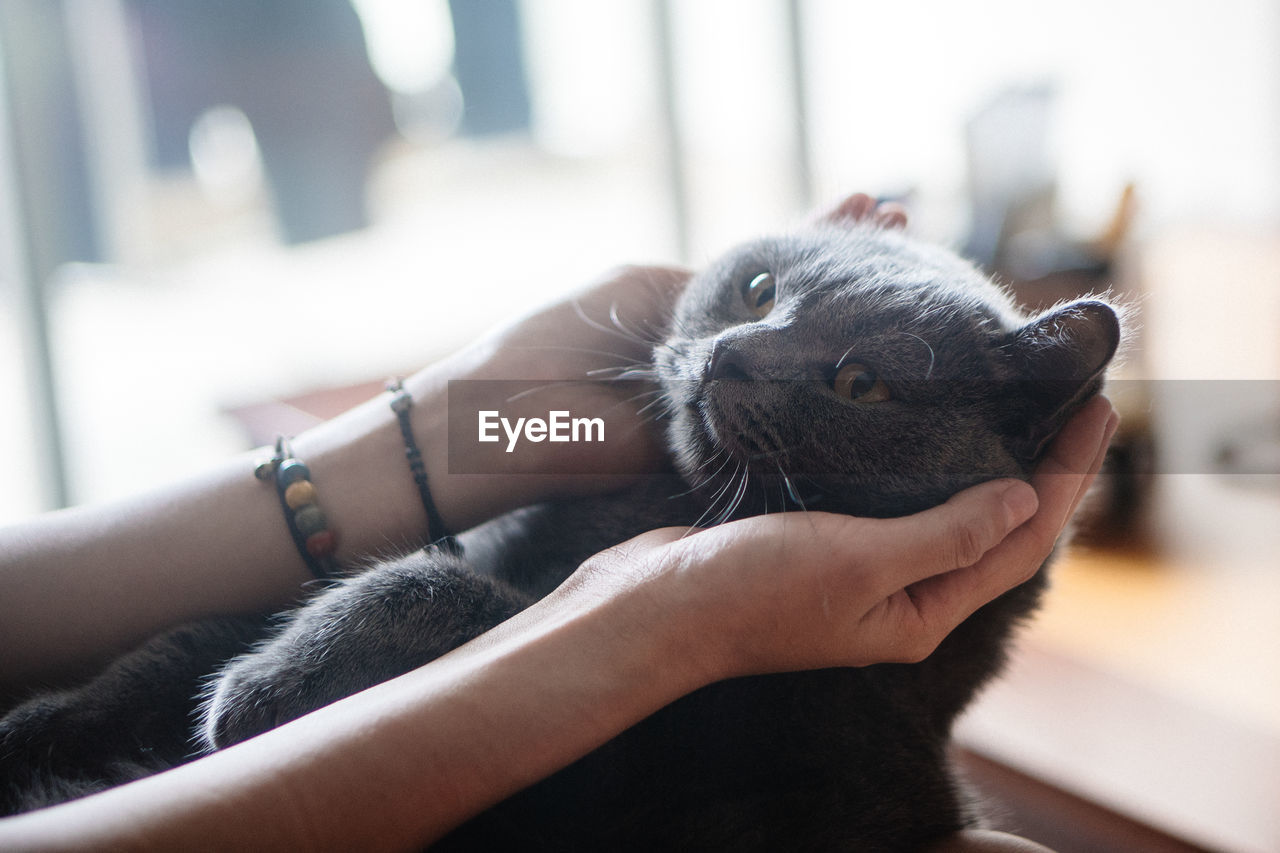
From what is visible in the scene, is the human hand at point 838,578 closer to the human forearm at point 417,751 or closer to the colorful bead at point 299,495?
the human forearm at point 417,751

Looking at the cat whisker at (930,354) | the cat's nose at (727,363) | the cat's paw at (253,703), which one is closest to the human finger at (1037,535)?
the cat whisker at (930,354)

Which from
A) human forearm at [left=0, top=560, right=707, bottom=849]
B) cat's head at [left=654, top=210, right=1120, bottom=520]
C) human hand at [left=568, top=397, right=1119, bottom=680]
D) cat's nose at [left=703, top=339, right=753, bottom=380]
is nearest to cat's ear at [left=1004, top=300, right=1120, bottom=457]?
cat's head at [left=654, top=210, right=1120, bottom=520]

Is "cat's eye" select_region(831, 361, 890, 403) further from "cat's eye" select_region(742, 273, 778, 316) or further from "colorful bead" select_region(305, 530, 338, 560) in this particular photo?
"colorful bead" select_region(305, 530, 338, 560)

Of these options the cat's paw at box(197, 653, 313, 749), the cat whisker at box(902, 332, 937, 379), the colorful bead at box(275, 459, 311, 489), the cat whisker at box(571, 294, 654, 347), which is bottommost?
the cat's paw at box(197, 653, 313, 749)

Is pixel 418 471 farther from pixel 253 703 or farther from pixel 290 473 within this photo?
pixel 253 703

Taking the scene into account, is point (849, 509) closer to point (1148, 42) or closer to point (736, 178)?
point (1148, 42)
